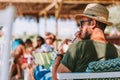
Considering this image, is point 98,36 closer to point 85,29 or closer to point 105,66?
point 85,29

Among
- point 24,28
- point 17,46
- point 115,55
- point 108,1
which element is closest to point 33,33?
point 24,28

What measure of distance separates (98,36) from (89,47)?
Result: 8.7 inches

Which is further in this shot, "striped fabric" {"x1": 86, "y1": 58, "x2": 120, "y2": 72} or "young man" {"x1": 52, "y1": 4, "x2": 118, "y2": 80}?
"young man" {"x1": 52, "y1": 4, "x2": 118, "y2": 80}

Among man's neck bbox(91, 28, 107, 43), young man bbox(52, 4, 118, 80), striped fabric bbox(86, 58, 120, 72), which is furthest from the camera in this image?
man's neck bbox(91, 28, 107, 43)

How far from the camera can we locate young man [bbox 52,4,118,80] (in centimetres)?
250

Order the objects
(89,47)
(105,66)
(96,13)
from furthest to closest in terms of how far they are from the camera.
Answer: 1. (96,13)
2. (89,47)
3. (105,66)

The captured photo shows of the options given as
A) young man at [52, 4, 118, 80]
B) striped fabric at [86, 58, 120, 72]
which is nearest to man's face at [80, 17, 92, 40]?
young man at [52, 4, 118, 80]

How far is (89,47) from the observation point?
2520 millimetres

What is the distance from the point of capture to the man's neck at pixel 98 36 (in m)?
2.69

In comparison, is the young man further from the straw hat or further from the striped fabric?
the striped fabric

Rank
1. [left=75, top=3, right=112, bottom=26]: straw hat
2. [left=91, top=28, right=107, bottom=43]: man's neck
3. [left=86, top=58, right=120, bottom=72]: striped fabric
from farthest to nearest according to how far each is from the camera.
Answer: [left=75, top=3, right=112, bottom=26]: straw hat, [left=91, top=28, right=107, bottom=43]: man's neck, [left=86, top=58, right=120, bottom=72]: striped fabric

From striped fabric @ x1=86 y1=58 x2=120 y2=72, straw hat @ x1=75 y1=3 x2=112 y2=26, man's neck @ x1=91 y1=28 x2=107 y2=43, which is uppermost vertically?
straw hat @ x1=75 y1=3 x2=112 y2=26

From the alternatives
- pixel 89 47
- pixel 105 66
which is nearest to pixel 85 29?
pixel 89 47

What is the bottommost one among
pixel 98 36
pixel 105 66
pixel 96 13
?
pixel 105 66
